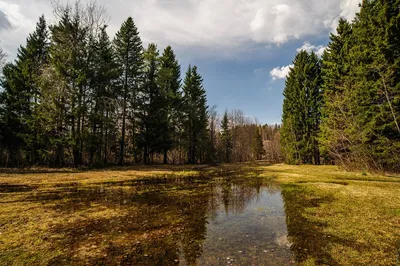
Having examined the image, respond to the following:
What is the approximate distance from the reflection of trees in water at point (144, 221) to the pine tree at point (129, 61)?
18.2 metres

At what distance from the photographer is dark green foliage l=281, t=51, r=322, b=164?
3266cm

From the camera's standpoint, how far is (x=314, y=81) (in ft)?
107

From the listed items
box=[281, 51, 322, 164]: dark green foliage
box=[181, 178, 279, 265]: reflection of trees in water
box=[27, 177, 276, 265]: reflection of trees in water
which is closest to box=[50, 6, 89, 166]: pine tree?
box=[27, 177, 276, 265]: reflection of trees in water

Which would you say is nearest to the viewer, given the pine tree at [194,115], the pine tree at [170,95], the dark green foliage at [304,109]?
the pine tree at [170,95]

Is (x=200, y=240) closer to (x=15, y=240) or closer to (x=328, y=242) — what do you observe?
(x=328, y=242)

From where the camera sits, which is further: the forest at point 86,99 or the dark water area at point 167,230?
the forest at point 86,99

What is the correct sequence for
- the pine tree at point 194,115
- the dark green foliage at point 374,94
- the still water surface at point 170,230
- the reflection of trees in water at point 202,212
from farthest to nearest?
1. the pine tree at point 194,115
2. the dark green foliage at point 374,94
3. the reflection of trees in water at point 202,212
4. the still water surface at point 170,230

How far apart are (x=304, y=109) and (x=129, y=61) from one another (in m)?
28.4

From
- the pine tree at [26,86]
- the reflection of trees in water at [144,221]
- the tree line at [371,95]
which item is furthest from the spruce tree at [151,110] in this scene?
the tree line at [371,95]

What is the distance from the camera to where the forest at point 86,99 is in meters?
20.0

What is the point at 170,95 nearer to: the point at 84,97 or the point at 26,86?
the point at 84,97

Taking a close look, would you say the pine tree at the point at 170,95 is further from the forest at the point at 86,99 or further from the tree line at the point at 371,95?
the tree line at the point at 371,95

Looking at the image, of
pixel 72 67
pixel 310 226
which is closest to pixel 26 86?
pixel 72 67

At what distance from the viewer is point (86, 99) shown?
71.0 feet
